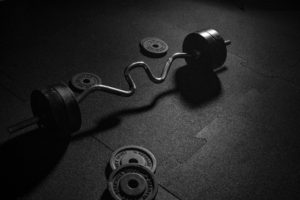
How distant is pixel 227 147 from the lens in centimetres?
164

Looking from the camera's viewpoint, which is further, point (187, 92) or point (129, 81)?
point (187, 92)

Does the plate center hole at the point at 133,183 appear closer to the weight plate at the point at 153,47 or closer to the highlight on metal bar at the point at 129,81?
the highlight on metal bar at the point at 129,81

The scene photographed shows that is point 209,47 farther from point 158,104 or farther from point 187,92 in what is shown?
point 158,104

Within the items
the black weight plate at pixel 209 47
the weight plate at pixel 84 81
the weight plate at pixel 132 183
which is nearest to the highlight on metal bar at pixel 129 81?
the black weight plate at pixel 209 47

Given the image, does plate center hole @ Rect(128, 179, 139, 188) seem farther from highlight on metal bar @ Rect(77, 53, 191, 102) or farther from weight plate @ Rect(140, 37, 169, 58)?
weight plate @ Rect(140, 37, 169, 58)

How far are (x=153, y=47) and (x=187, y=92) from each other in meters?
0.47

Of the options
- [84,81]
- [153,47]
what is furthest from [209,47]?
[84,81]

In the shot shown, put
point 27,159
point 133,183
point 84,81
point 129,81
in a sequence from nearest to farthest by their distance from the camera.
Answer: point 133,183, point 27,159, point 129,81, point 84,81

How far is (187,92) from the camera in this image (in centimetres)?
197

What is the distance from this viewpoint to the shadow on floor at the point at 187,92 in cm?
169

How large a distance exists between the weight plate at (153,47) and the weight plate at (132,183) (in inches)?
39.4

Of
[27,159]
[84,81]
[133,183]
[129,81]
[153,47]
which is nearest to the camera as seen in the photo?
[133,183]

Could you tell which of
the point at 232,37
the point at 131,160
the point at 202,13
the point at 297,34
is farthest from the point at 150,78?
the point at 297,34

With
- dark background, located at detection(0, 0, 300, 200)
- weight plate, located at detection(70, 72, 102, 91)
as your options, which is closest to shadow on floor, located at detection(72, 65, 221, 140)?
dark background, located at detection(0, 0, 300, 200)
